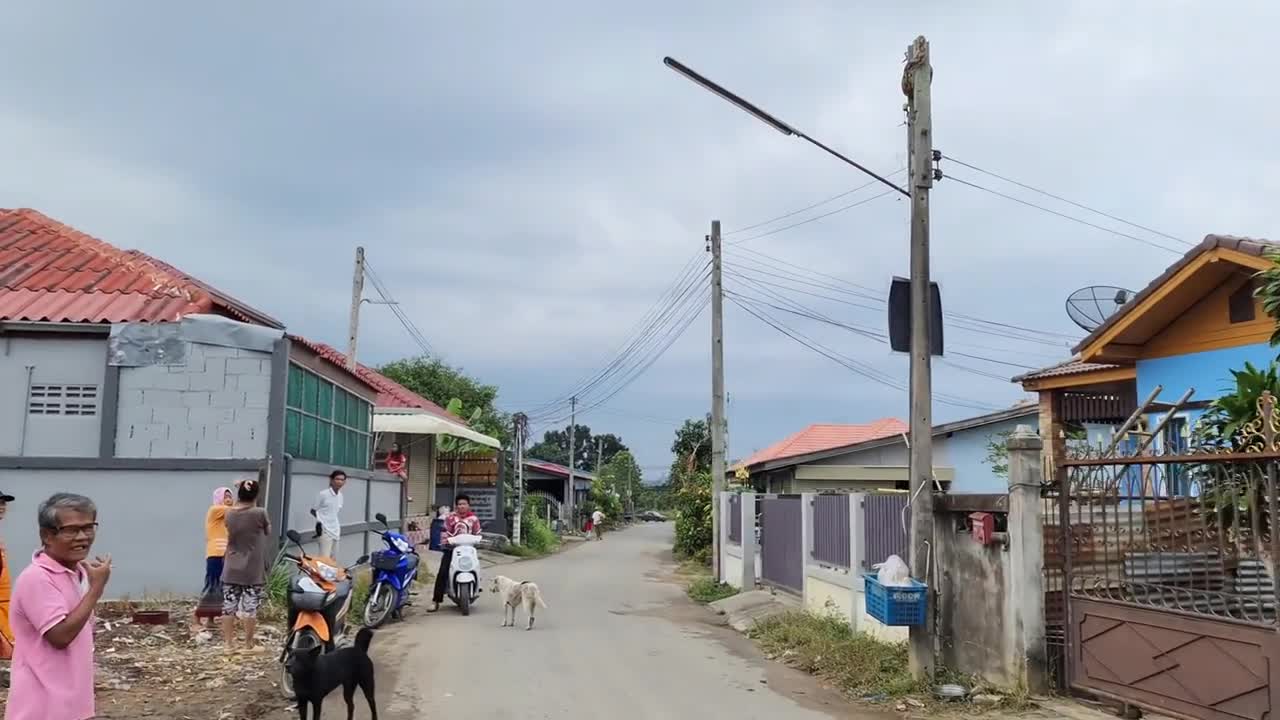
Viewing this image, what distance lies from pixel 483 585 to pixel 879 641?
33.5 feet

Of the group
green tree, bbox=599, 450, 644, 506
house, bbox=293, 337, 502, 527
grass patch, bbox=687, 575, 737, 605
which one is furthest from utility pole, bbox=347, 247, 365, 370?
green tree, bbox=599, 450, 644, 506

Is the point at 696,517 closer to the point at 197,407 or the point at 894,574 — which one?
the point at 197,407

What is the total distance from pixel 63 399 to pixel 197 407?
1552 millimetres

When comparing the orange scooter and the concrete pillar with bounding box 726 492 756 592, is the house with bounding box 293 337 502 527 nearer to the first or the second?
the concrete pillar with bounding box 726 492 756 592

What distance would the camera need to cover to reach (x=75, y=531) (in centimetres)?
432

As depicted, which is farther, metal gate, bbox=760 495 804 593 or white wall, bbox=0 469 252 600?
metal gate, bbox=760 495 804 593

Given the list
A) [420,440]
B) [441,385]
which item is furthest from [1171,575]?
[441,385]

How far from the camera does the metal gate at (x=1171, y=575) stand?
6.52 meters

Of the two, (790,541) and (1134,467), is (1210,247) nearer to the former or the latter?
(1134,467)

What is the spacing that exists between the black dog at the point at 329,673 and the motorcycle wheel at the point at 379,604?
5.29 metres

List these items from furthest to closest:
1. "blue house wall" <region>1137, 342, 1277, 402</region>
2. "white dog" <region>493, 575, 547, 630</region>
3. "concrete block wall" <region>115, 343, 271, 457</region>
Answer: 1. "white dog" <region>493, 575, 547, 630</region>
2. "concrete block wall" <region>115, 343, 271, 457</region>
3. "blue house wall" <region>1137, 342, 1277, 402</region>

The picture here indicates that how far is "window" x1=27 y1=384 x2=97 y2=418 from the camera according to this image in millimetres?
12398

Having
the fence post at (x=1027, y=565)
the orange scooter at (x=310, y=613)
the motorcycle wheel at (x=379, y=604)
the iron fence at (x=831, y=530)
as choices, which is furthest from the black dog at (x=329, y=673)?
the iron fence at (x=831, y=530)

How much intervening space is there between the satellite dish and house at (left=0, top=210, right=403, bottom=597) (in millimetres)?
11175
